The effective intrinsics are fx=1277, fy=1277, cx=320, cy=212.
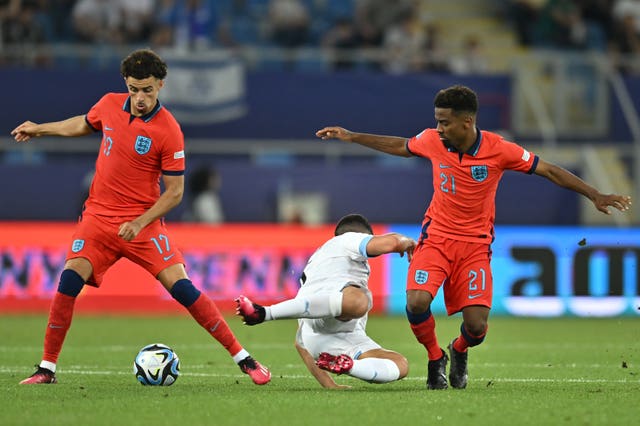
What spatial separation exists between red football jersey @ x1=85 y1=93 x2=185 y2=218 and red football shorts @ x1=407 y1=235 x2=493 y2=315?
1817 mm

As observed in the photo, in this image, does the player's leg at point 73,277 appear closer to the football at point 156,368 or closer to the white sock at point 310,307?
the football at point 156,368

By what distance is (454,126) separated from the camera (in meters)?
8.98

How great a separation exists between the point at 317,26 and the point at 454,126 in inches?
525

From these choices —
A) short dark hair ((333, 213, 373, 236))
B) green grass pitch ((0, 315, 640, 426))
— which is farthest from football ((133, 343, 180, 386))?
short dark hair ((333, 213, 373, 236))

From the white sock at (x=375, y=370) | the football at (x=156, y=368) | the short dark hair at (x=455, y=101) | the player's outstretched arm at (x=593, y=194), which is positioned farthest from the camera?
the football at (x=156, y=368)

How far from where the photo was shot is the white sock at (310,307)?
8.75 m

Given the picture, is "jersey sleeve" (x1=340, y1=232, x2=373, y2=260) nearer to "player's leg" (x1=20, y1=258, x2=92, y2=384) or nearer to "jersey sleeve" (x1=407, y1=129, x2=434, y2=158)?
"jersey sleeve" (x1=407, y1=129, x2=434, y2=158)

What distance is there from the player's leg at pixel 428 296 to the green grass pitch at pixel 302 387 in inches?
9.7

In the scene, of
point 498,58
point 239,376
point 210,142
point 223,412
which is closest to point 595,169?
point 498,58

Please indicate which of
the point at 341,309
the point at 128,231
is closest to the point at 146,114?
the point at 128,231

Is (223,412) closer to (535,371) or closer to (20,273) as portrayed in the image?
(535,371)

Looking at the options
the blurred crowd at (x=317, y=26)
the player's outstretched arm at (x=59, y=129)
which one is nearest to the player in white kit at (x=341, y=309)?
the player's outstretched arm at (x=59, y=129)

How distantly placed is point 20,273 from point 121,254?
8.21 m

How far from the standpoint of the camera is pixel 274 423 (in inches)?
281
